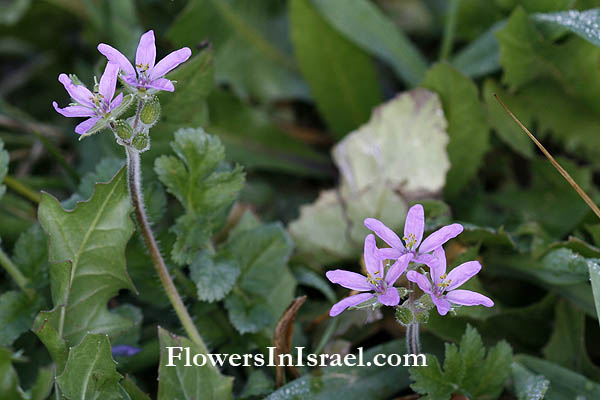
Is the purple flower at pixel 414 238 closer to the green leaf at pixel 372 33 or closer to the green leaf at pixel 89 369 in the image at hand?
the green leaf at pixel 89 369

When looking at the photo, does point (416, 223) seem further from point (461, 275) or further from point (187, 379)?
point (187, 379)

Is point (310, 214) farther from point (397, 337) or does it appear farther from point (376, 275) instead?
point (376, 275)

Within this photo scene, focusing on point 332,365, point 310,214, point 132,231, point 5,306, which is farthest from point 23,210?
point 332,365

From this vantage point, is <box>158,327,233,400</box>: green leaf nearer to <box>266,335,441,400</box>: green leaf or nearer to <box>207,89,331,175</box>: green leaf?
<box>266,335,441,400</box>: green leaf

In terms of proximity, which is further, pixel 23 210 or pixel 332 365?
pixel 23 210

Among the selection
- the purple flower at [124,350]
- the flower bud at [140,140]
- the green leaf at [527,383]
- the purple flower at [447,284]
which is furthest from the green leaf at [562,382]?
the flower bud at [140,140]

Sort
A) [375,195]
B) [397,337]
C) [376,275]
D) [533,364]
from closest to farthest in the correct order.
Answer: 1. [376,275]
2. [533,364]
3. [397,337]
4. [375,195]

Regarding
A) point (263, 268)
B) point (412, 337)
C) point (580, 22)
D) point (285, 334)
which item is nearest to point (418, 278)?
point (412, 337)
